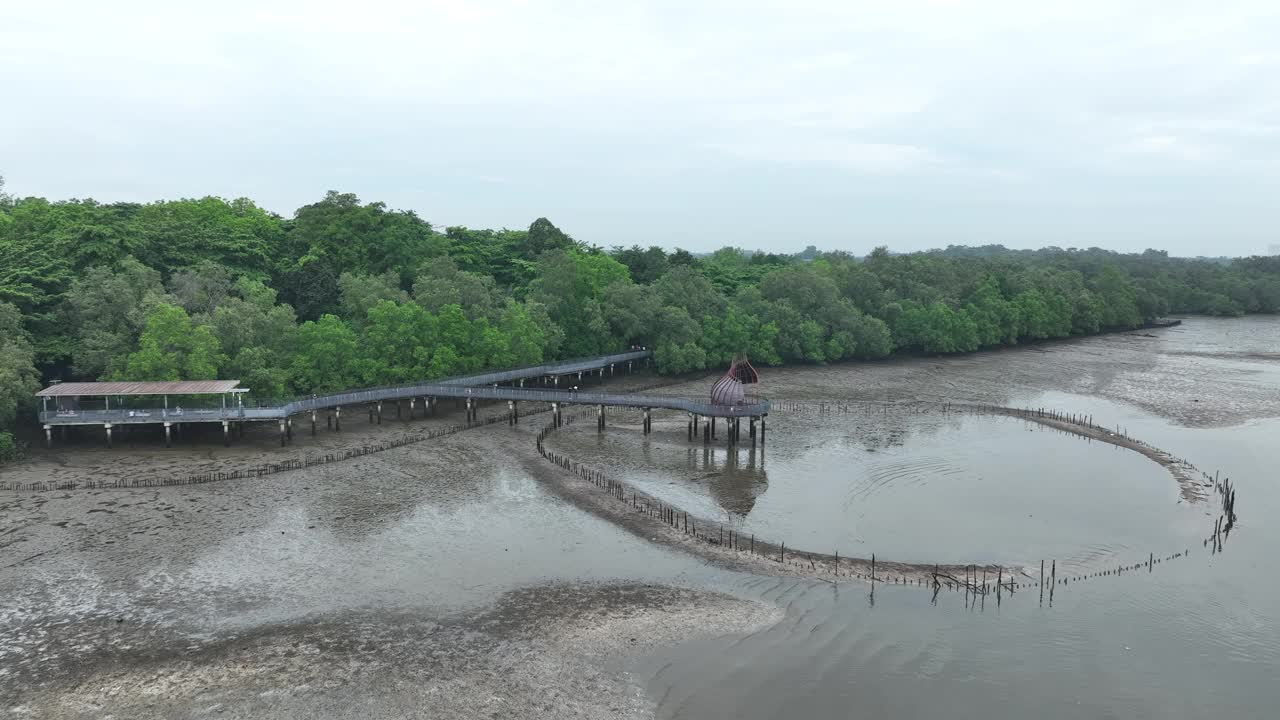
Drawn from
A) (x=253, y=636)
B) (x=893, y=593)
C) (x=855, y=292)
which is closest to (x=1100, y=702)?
(x=893, y=593)

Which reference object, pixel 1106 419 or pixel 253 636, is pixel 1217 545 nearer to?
pixel 1106 419

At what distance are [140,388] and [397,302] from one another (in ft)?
76.5

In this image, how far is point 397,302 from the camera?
70.8 meters

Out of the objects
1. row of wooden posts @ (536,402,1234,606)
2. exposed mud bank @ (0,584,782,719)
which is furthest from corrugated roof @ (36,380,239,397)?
row of wooden posts @ (536,402,1234,606)

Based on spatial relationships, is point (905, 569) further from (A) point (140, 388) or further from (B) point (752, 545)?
(A) point (140, 388)

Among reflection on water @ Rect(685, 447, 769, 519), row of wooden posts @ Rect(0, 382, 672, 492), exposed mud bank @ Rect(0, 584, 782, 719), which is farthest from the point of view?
reflection on water @ Rect(685, 447, 769, 519)

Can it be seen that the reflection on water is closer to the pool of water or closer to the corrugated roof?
the pool of water

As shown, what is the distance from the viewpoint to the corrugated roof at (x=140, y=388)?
4972cm

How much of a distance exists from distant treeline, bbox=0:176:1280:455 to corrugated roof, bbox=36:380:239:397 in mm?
1556

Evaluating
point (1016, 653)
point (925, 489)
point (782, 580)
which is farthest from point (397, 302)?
point (1016, 653)

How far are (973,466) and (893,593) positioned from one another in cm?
2154

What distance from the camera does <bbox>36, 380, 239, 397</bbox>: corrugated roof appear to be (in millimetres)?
49719

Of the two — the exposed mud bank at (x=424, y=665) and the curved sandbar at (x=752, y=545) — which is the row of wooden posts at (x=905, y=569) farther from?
the exposed mud bank at (x=424, y=665)

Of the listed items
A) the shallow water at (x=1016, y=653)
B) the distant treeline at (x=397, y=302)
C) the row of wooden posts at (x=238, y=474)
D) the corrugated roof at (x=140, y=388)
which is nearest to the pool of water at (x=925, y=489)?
the shallow water at (x=1016, y=653)
